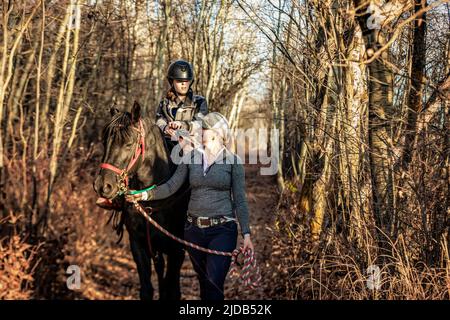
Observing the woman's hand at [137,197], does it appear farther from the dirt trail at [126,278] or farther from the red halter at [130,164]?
the dirt trail at [126,278]

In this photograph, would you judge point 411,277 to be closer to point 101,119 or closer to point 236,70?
point 236,70

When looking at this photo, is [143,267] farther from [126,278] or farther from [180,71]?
[126,278]

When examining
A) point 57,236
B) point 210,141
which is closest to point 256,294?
point 57,236

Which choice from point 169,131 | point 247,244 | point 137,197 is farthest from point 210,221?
point 169,131

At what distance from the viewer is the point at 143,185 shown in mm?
6543

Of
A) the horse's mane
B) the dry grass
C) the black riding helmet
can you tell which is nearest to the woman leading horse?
the horse's mane

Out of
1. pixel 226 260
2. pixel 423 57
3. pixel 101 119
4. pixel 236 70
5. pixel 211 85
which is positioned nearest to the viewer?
pixel 226 260

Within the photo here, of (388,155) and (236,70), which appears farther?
(236,70)

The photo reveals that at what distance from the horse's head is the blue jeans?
0.83m

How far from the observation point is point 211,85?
12367mm

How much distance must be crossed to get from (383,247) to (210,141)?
1.87m

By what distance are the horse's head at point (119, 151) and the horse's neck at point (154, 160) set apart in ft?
0.48

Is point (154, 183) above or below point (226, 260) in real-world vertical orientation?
above

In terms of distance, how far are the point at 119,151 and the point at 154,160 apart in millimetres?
614
